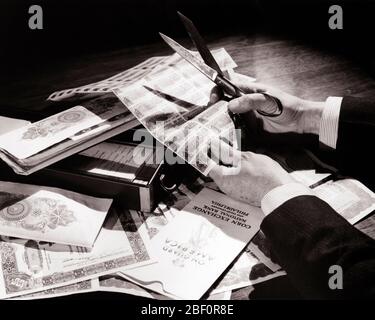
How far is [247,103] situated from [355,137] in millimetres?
259

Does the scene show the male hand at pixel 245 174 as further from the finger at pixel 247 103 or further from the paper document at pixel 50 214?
the paper document at pixel 50 214

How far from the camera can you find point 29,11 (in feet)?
4.83

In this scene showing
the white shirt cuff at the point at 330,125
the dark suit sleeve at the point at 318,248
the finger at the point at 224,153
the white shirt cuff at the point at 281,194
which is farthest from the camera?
the white shirt cuff at the point at 330,125

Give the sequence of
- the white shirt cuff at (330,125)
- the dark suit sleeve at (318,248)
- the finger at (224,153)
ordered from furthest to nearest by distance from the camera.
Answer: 1. the white shirt cuff at (330,125)
2. the finger at (224,153)
3. the dark suit sleeve at (318,248)

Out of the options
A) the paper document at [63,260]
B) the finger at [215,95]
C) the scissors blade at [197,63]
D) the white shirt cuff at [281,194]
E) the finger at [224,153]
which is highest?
the scissors blade at [197,63]

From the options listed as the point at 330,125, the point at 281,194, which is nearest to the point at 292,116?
the point at 330,125

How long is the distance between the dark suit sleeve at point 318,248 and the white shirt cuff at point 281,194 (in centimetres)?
2

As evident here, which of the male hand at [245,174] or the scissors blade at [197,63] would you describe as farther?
the scissors blade at [197,63]

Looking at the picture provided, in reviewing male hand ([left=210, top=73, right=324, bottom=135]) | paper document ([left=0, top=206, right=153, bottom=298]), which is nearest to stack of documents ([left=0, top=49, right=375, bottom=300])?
paper document ([left=0, top=206, right=153, bottom=298])

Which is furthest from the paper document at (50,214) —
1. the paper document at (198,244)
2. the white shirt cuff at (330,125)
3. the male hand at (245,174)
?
the white shirt cuff at (330,125)

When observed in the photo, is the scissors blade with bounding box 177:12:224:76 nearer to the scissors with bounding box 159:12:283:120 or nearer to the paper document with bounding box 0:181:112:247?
the scissors with bounding box 159:12:283:120

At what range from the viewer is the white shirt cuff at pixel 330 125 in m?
0.96
